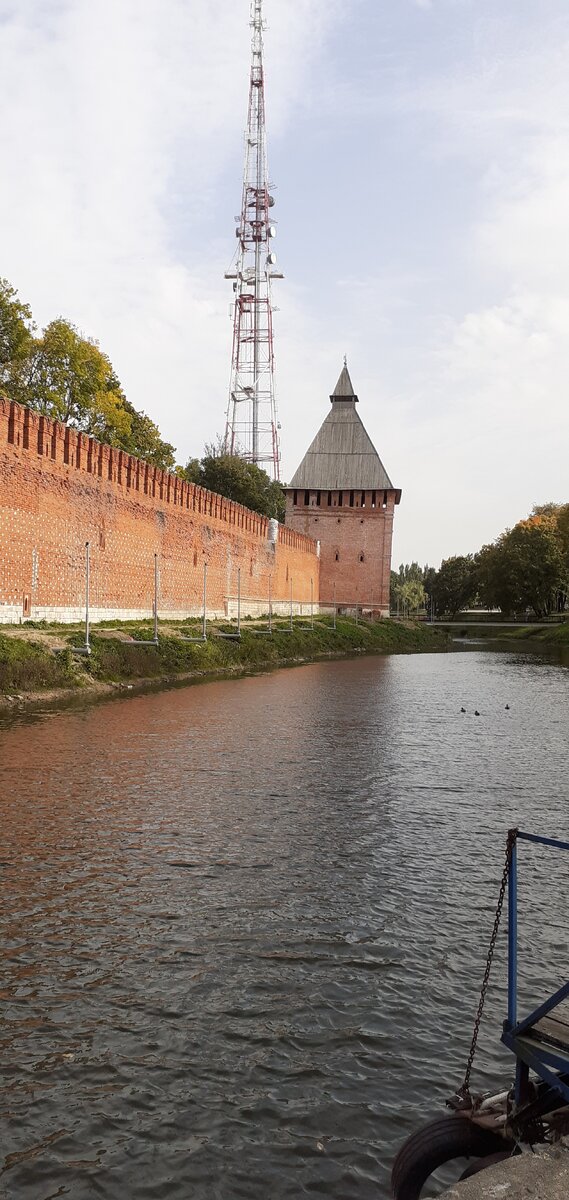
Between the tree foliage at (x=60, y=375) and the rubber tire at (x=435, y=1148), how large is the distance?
26.9 metres

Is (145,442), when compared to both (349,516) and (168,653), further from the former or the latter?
(168,653)

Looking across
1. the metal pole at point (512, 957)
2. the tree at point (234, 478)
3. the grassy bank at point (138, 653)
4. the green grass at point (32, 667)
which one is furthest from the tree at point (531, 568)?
the metal pole at point (512, 957)

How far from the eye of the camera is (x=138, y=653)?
58.6 ft

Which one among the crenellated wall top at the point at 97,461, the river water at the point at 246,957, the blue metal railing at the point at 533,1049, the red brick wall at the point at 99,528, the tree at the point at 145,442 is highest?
the tree at the point at 145,442

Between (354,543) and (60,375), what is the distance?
68.0 feet

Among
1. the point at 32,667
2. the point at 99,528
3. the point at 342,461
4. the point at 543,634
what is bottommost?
the point at 32,667

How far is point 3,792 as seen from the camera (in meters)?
7.48

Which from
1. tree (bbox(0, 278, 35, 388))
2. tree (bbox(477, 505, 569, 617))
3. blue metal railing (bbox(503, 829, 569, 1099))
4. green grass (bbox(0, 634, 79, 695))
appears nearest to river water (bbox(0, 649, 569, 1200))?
blue metal railing (bbox(503, 829, 569, 1099))

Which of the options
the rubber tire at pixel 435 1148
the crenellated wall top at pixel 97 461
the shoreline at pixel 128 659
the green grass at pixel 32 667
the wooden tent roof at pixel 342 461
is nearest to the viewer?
the rubber tire at pixel 435 1148

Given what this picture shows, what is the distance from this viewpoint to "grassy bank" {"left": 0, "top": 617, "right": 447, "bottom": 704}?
14.0 metres

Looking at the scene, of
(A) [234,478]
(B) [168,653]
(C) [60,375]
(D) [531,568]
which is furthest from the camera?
(D) [531,568]

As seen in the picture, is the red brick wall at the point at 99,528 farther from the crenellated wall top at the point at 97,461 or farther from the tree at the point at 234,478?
the tree at the point at 234,478

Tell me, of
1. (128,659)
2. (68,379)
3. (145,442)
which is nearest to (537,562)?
(145,442)

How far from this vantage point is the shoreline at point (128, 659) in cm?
1373
